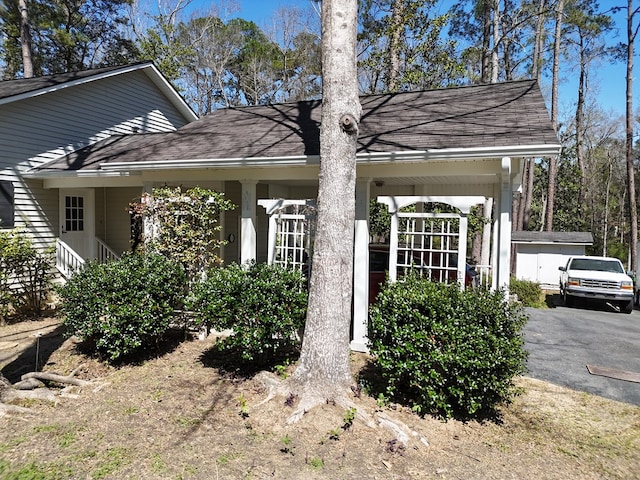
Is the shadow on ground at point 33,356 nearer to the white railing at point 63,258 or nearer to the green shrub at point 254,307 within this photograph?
the green shrub at point 254,307

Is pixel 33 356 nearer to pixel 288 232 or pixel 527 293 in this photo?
pixel 288 232

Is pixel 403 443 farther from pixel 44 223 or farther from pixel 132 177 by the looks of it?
pixel 44 223

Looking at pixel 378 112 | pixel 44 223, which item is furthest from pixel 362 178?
pixel 44 223

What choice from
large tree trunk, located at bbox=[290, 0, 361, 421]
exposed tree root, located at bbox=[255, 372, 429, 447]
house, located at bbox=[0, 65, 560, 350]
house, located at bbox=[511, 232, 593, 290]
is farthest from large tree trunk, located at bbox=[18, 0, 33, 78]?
house, located at bbox=[511, 232, 593, 290]

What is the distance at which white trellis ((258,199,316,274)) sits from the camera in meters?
6.43

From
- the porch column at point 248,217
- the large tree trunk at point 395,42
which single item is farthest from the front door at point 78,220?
the large tree trunk at point 395,42

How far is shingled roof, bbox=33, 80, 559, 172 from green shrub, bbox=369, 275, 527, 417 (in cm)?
201

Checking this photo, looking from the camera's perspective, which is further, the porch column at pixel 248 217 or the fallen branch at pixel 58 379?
the porch column at pixel 248 217

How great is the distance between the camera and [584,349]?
716 cm

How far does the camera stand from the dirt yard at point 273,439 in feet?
10.9

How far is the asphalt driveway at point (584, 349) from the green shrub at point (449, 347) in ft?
6.19

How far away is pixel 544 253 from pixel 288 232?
1369 cm

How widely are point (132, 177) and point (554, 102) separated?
18.2 m

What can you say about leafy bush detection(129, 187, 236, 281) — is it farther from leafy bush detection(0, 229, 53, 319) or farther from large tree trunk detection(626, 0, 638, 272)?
large tree trunk detection(626, 0, 638, 272)
